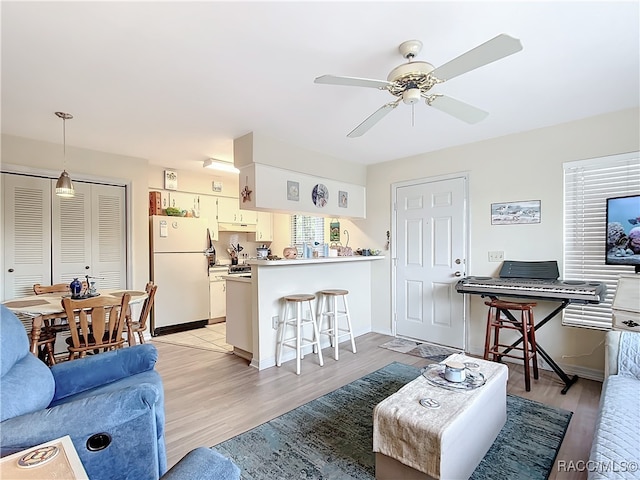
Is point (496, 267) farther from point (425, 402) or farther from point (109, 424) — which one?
point (109, 424)

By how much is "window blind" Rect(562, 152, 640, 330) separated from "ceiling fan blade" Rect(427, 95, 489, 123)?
1774 mm

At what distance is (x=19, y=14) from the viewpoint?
1724 mm

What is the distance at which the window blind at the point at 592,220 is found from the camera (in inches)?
119

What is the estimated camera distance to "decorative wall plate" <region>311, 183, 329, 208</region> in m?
4.20

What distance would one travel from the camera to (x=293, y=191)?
3.91 metres

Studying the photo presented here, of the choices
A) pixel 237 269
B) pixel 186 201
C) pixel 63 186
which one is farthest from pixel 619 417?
pixel 186 201

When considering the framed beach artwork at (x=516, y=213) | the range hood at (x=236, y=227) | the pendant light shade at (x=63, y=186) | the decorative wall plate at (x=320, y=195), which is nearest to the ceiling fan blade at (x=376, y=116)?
the decorative wall plate at (x=320, y=195)

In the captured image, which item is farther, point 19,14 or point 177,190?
point 177,190

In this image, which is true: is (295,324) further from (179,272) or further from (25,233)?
(25,233)

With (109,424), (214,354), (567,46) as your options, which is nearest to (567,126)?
(567,46)

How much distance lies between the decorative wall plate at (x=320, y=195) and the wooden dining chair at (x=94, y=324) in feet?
7.64

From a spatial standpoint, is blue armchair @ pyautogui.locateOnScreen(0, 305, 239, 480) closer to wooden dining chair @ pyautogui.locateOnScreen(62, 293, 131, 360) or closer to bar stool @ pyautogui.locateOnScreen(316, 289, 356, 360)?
wooden dining chair @ pyautogui.locateOnScreen(62, 293, 131, 360)

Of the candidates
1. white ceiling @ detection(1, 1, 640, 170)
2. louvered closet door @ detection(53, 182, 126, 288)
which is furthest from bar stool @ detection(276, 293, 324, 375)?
louvered closet door @ detection(53, 182, 126, 288)

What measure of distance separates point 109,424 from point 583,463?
2538mm
